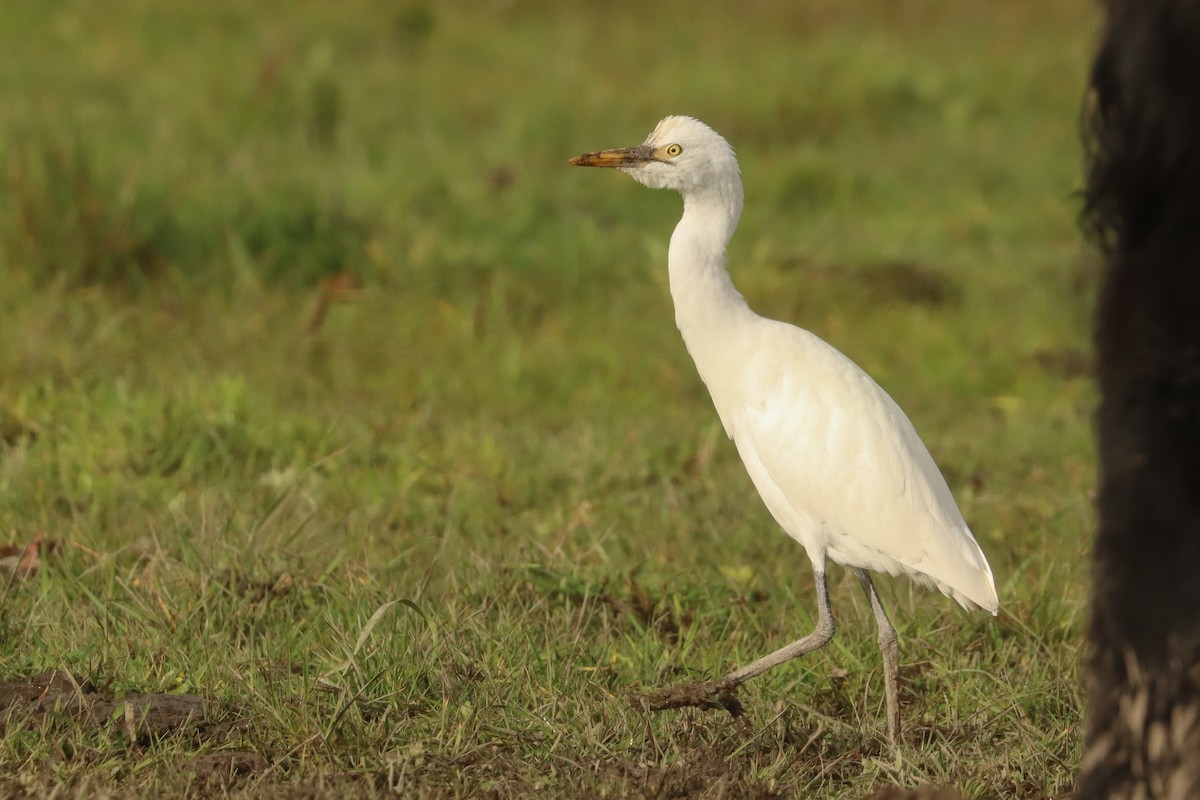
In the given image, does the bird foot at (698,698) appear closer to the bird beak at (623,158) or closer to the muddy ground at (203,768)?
the muddy ground at (203,768)

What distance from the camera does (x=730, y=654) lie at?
381 cm

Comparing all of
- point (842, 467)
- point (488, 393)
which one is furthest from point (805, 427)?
point (488, 393)

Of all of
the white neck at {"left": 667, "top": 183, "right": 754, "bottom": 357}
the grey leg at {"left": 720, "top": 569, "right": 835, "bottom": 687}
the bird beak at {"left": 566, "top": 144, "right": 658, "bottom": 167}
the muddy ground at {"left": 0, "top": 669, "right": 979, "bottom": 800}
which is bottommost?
the grey leg at {"left": 720, "top": 569, "right": 835, "bottom": 687}

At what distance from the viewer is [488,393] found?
20.2 ft

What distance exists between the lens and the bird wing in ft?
12.0

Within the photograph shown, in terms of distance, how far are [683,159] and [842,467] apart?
2.85 ft

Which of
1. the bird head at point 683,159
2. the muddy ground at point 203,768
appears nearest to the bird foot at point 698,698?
the muddy ground at point 203,768

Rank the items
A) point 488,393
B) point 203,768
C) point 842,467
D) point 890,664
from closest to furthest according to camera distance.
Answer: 1. point 203,768
2. point 890,664
3. point 842,467
4. point 488,393

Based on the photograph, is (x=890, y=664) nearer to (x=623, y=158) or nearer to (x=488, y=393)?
(x=623, y=158)

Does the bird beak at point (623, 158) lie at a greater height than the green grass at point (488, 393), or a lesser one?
greater

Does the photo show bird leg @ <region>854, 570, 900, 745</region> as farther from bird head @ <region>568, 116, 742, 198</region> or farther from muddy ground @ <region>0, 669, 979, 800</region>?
bird head @ <region>568, 116, 742, 198</region>

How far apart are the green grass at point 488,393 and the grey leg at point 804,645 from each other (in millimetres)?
105

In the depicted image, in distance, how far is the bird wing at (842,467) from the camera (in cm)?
367

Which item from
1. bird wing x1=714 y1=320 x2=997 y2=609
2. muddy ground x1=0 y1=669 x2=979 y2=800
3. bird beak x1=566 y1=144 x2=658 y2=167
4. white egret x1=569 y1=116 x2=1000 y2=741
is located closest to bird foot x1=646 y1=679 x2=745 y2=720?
muddy ground x1=0 y1=669 x2=979 y2=800
